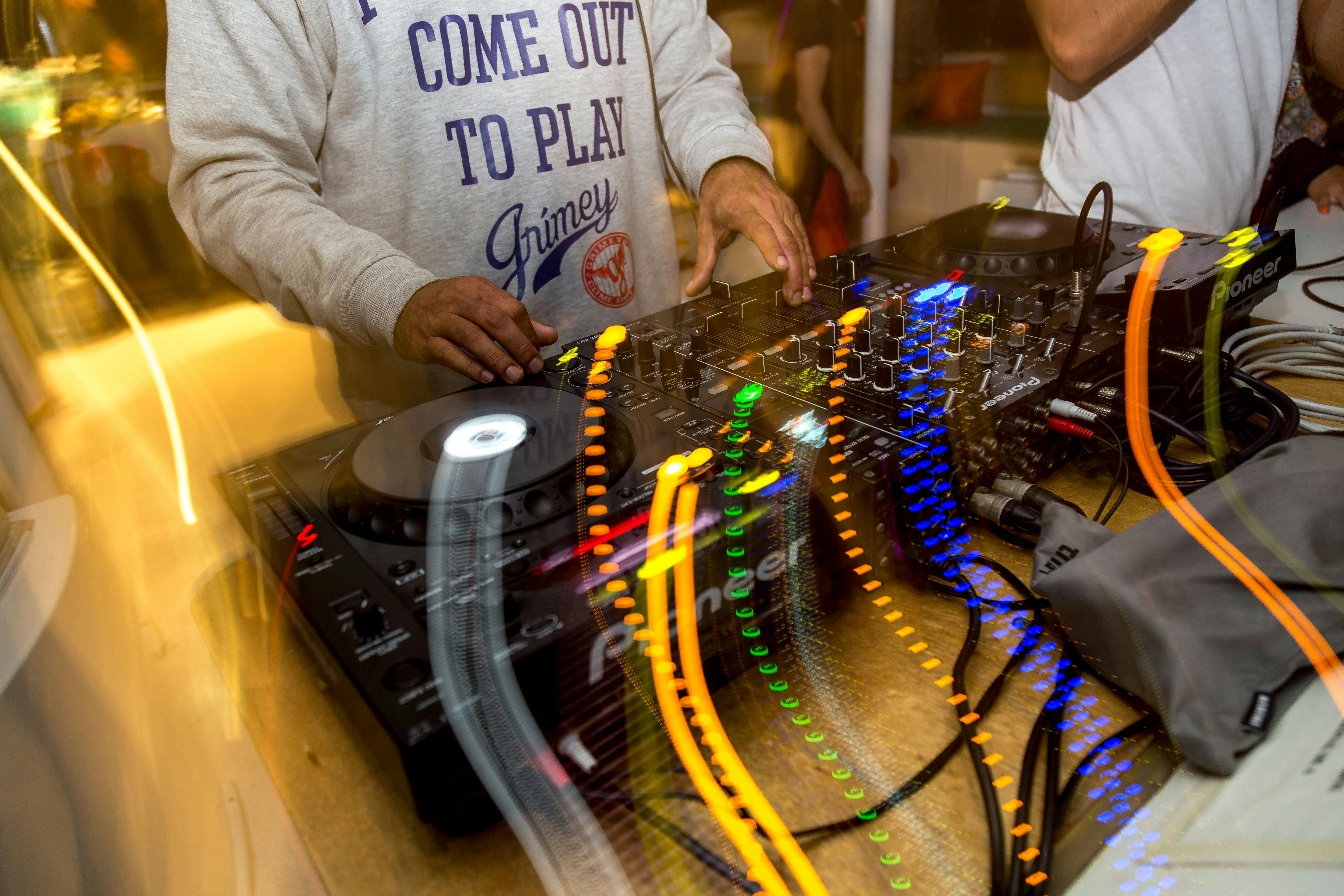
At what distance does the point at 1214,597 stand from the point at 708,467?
0.32m

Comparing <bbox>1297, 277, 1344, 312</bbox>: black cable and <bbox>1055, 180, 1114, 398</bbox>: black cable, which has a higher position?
<bbox>1055, 180, 1114, 398</bbox>: black cable

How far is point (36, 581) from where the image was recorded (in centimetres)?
41

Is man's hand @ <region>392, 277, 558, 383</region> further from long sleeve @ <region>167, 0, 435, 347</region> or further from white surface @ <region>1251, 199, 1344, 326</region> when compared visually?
white surface @ <region>1251, 199, 1344, 326</region>

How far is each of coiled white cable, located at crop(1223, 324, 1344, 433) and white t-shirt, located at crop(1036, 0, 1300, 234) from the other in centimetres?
43

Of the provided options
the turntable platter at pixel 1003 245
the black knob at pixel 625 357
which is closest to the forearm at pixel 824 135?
the turntable platter at pixel 1003 245

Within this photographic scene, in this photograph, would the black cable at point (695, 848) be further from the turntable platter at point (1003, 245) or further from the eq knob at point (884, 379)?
the turntable platter at point (1003, 245)

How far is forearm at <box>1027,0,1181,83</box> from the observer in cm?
112

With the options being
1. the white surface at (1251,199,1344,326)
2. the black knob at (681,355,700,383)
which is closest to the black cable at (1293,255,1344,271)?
the white surface at (1251,199,1344,326)

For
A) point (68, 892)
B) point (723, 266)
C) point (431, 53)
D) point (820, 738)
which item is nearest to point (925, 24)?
point (723, 266)

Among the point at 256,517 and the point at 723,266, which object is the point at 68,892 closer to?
the point at 256,517

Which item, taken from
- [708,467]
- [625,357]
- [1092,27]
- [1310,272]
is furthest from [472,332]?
[1310,272]

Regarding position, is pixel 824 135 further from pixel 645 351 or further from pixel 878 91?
pixel 645 351

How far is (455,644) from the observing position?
0.41m

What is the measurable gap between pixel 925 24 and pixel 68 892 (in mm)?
2496
